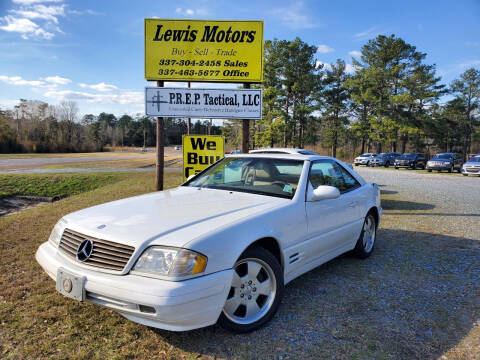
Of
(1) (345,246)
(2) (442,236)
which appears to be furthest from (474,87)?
(1) (345,246)

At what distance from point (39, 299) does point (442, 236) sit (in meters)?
6.32

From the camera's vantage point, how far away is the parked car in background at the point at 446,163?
26922 mm

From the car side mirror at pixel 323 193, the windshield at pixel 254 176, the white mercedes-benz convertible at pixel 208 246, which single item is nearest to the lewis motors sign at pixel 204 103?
the windshield at pixel 254 176

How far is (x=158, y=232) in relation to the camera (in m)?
2.42

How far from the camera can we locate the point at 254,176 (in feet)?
12.5

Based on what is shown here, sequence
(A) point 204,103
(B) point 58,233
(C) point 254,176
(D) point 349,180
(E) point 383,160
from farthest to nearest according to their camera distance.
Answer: (E) point 383,160, (A) point 204,103, (D) point 349,180, (C) point 254,176, (B) point 58,233

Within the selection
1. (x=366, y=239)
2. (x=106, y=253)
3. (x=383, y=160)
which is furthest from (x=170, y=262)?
(x=383, y=160)

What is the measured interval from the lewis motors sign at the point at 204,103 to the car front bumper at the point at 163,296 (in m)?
5.42

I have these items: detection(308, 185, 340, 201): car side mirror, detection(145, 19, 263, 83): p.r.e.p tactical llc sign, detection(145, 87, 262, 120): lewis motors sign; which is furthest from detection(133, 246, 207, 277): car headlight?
detection(145, 19, 263, 83): p.r.e.p tactical llc sign

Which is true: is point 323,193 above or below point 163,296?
above

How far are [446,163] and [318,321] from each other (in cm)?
2909

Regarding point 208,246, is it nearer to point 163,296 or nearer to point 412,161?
point 163,296

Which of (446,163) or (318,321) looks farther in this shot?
(446,163)

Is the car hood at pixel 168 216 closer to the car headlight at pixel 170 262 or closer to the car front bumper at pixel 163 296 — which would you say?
the car headlight at pixel 170 262
